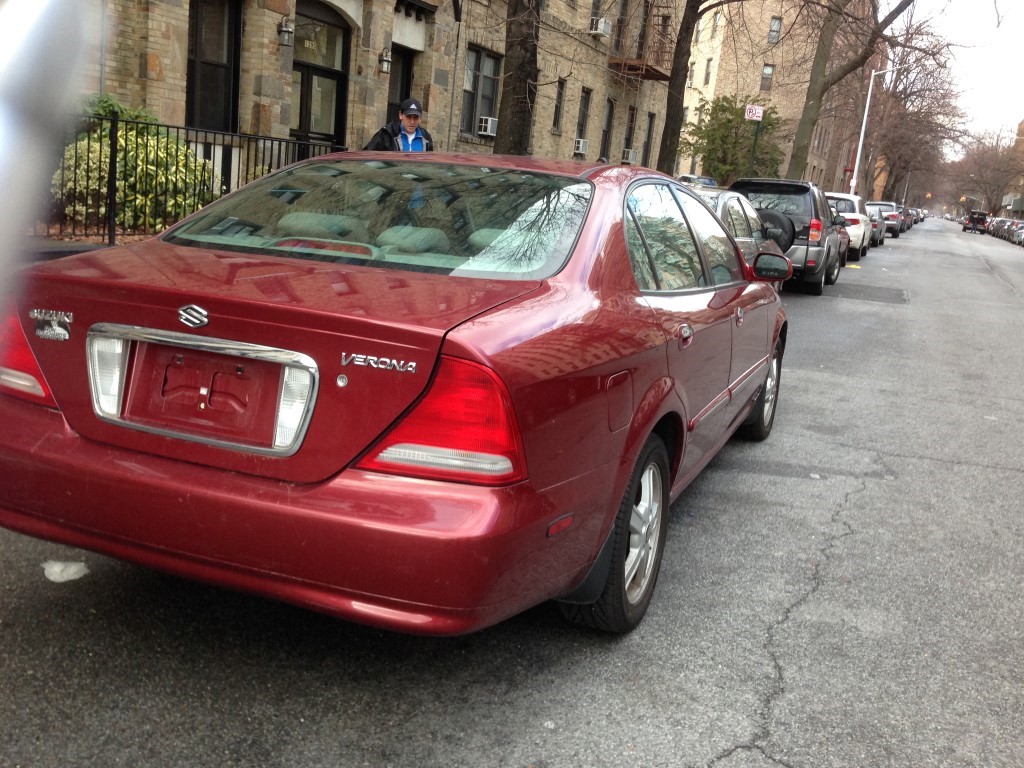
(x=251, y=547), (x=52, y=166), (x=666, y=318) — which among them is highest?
(x=52, y=166)

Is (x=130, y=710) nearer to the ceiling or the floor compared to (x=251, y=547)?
nearer to the floor

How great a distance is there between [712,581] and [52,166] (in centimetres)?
308

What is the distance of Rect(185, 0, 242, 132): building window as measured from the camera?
13805mm

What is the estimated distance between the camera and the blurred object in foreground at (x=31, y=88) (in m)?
1.41

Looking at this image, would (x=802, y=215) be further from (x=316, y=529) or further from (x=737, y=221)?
(x=316, y=529)

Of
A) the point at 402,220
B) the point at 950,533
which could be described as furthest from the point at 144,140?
the point at 950,533

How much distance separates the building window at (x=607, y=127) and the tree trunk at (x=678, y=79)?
36.7 feet

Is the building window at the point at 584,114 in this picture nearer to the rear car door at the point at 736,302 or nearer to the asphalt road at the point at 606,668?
the rear car door at the point at 736,302

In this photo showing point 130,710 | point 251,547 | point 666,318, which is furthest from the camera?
point 666,318

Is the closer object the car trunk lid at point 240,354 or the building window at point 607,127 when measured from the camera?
the car trunk lid at point 240,354

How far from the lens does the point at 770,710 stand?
3004mm

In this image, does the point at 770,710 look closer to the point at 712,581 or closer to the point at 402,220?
the point at 712,581

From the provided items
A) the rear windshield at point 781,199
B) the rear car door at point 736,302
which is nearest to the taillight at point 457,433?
the rear car door at point 736,302

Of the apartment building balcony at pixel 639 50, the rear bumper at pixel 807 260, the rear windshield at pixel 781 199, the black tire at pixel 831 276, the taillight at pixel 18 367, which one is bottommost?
the black tire at pixel 831 276
